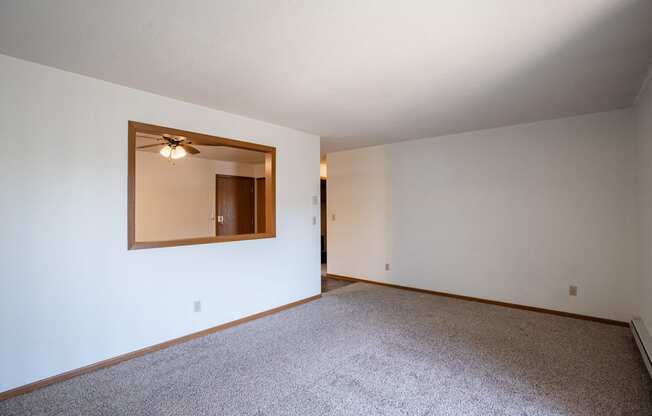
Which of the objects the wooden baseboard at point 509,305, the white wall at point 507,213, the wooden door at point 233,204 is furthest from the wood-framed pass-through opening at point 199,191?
the wooden baseboard at point 509,305

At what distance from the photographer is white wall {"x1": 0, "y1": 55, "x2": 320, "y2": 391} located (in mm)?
2281

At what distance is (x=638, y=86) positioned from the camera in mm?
2885

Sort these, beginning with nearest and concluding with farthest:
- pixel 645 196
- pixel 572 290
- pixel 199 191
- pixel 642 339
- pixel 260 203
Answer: pixel 642 339
pixel 645 196
pixel 572 290
pixel 199 191
pixel 260 203

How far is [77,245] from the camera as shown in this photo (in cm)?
253

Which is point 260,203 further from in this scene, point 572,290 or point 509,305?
point 572,290

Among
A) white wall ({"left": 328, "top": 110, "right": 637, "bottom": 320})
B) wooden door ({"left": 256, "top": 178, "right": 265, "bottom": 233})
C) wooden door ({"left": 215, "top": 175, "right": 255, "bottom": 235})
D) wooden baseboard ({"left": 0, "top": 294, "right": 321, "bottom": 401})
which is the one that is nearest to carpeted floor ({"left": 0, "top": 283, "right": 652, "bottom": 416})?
wooden baseboard ({"left": 0, "top": 294, "right": 321, "bottom": 401})

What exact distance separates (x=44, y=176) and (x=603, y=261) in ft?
17.6

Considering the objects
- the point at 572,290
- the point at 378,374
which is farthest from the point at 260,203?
the point at 572,290

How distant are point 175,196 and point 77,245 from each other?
12.0ft

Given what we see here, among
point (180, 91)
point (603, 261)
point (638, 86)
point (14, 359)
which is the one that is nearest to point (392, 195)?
point (603, 261)

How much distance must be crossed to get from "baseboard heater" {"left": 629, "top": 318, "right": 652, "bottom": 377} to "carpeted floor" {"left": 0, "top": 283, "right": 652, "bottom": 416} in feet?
0.31

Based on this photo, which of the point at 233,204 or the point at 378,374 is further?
the point at 233,204

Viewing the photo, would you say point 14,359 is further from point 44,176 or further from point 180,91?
point 180,91

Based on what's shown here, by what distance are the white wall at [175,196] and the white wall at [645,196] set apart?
637 cm
